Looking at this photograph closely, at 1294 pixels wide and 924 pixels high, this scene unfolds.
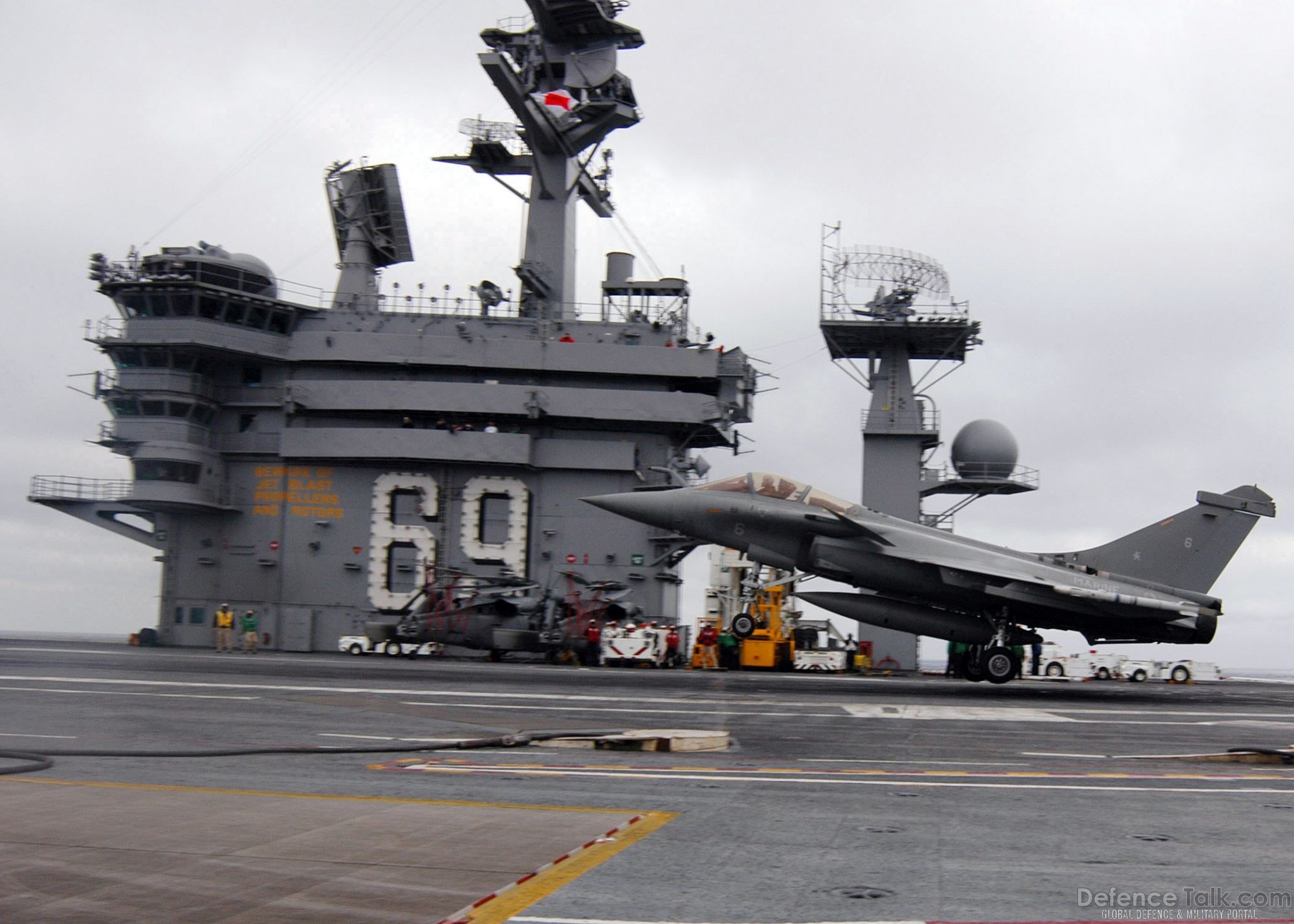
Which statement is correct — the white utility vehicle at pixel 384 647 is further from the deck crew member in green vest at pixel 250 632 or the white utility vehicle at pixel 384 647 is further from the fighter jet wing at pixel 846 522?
the fighter jet wing at pixel 846 522

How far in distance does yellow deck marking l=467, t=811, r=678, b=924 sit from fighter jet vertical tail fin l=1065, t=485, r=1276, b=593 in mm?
18084

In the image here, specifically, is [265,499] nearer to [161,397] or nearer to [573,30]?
[161,397]

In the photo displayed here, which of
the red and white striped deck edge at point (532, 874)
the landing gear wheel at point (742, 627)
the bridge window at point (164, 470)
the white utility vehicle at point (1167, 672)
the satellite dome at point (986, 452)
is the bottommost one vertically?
the white utility vehicle at point (1167, 672)

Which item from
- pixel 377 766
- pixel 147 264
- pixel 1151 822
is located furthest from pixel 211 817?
pixel 147 264

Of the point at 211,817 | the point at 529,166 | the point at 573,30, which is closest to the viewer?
the point at 211,817

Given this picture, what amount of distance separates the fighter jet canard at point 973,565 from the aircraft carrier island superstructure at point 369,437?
521 inches

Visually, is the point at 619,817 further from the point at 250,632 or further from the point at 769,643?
the point at 250,632

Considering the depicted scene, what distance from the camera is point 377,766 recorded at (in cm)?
887

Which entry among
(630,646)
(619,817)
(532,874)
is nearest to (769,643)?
(630,646)

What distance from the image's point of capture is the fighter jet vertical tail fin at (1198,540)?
69.5 feet

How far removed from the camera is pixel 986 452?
37.8 m

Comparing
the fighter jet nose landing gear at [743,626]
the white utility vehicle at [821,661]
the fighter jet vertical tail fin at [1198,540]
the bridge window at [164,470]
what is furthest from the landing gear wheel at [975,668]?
the bridge window at [164,470]

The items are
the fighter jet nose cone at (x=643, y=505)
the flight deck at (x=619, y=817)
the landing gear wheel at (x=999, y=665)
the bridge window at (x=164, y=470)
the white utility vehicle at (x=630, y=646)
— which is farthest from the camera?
the bridge window at (x=164, y=470)

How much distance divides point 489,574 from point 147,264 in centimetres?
1582
